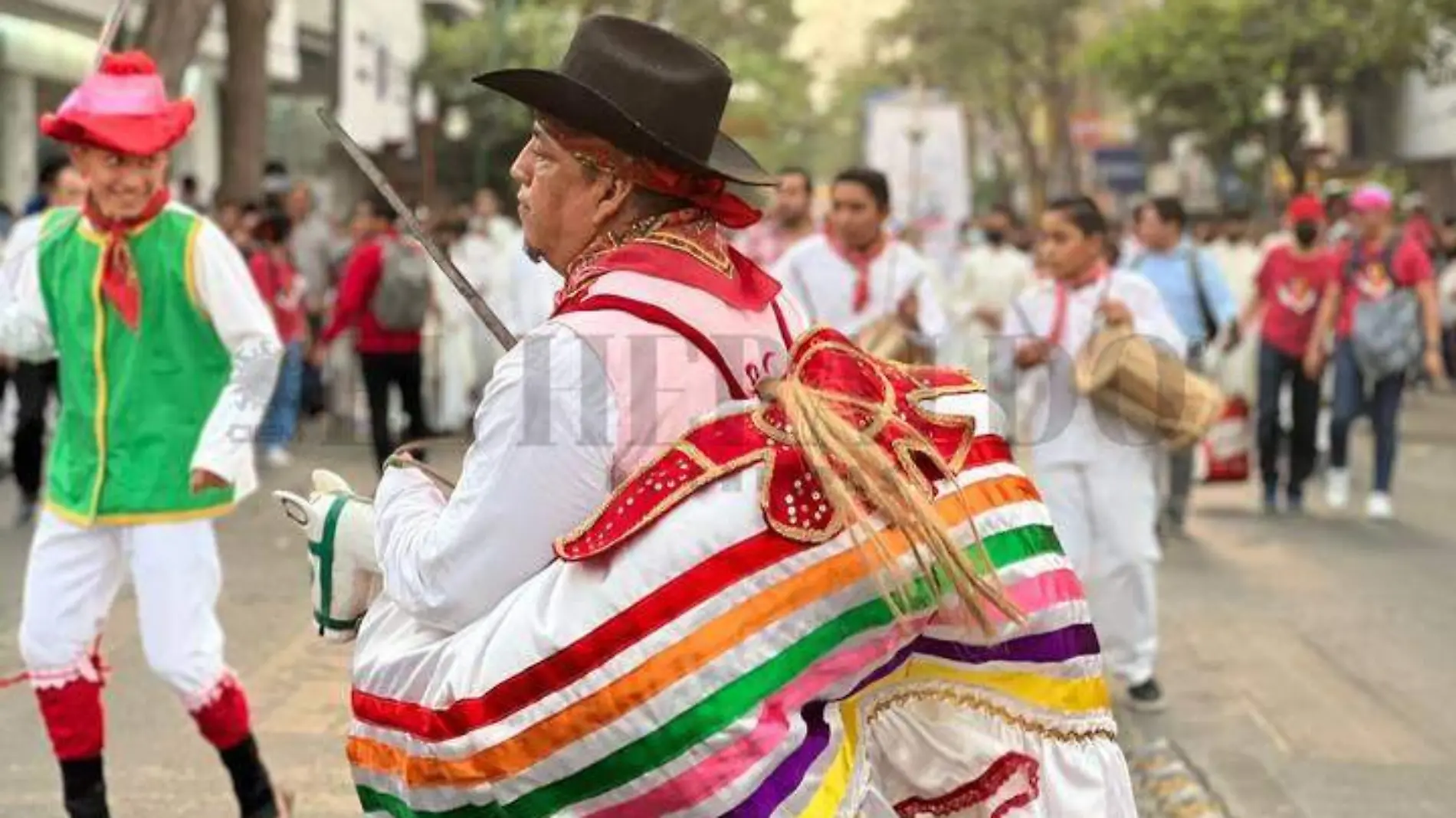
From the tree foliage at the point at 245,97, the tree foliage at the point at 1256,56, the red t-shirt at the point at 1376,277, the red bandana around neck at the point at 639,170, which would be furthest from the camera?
the tree foliage at the point at 1256,56

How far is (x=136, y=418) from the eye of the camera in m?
5.11

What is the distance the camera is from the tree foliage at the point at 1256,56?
98.9ft

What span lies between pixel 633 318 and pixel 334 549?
664mm

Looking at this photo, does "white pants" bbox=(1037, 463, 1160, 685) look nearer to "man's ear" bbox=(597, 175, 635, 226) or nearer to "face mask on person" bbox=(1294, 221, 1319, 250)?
"man's ear" bbox=(597, 175, 635, 226)

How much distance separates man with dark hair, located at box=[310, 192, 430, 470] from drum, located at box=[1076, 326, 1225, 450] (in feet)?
20.0

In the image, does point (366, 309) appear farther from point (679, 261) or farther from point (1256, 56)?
point (1256, 56)

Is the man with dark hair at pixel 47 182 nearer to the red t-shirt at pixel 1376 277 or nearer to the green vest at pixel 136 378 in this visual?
the green vest at pixel 136 378

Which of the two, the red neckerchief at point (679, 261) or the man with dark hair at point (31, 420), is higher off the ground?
the red neckerchief at point (679, 261)

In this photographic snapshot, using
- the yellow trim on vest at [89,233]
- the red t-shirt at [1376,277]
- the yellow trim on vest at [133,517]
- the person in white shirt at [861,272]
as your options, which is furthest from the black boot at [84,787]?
the red t-shirt at [1376,277]

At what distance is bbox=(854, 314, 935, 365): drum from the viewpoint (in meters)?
7.82

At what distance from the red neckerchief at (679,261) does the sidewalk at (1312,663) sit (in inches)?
119

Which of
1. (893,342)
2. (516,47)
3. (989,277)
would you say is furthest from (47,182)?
(516,47)

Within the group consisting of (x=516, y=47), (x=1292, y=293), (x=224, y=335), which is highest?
(x=516, y=47)

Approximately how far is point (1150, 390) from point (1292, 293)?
5.67m
